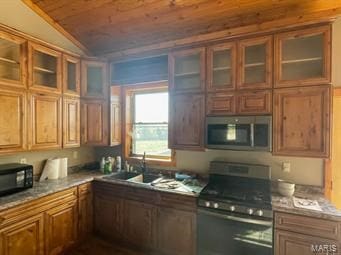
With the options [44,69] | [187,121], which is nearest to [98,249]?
[187,121]

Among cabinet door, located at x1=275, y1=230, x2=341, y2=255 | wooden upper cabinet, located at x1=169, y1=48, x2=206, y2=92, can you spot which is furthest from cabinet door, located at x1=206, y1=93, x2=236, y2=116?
cabinet door, located at x1=275, y1=230, x2=341, y2=255

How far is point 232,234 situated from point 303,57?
1.97 m

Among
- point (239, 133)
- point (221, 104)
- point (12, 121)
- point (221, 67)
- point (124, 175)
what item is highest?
point (221, 67)

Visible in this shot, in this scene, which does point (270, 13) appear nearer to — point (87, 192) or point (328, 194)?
point (328, 194)

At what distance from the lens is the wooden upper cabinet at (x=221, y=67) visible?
2.49 meters

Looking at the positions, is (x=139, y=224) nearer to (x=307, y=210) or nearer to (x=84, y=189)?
(x=84, y=189)

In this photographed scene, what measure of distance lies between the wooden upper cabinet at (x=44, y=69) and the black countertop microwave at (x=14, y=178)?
0.94 m

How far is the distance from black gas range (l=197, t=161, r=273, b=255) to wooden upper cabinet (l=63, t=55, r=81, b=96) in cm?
225

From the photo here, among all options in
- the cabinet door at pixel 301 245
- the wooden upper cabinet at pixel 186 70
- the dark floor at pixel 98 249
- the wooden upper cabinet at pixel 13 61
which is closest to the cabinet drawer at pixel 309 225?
the cabinet door at pixel 301 245

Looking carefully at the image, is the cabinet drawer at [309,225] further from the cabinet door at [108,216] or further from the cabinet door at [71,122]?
the cabinet door at [71,122]

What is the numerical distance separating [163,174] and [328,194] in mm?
2019

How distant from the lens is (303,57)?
223 cm

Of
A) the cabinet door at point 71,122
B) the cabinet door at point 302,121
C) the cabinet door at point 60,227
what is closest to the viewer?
the cabinet door at point 302,121

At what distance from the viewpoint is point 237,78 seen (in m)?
2.44
